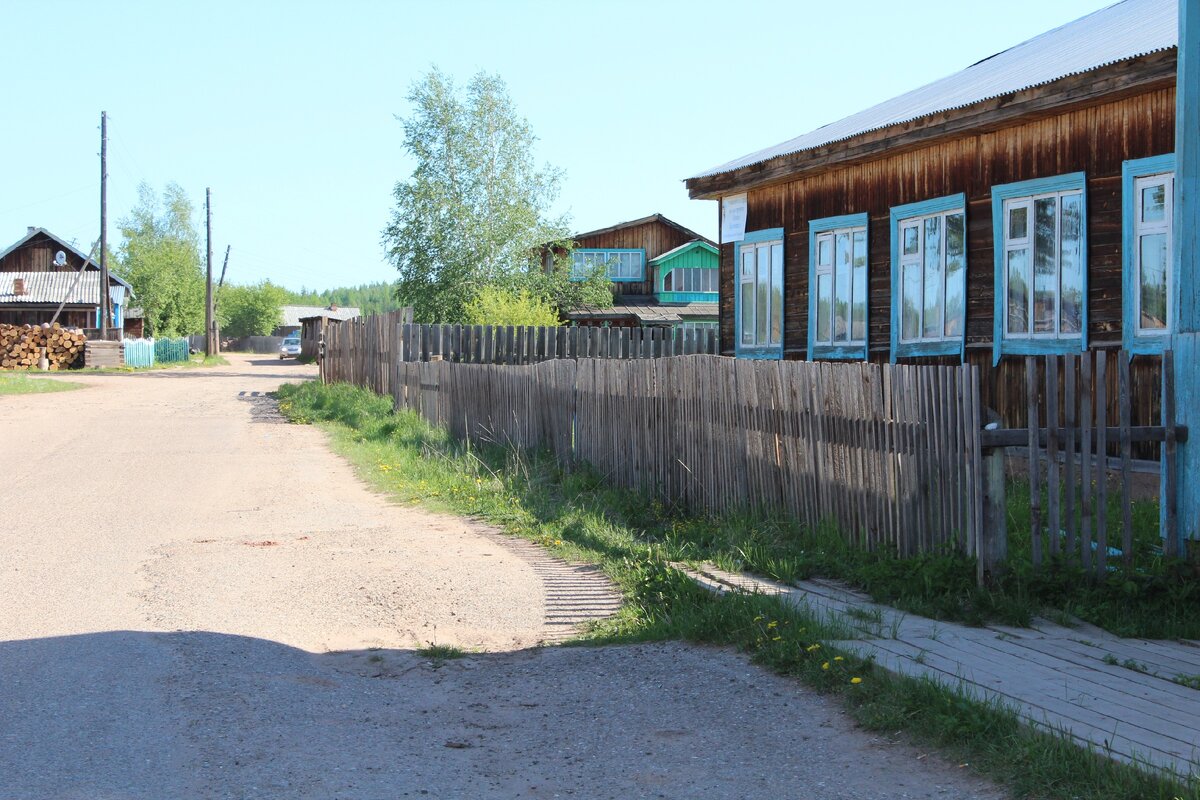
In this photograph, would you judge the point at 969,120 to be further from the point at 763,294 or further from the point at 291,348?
the point at 291,348

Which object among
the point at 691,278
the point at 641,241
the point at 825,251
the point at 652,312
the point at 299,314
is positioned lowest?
the point at 825,251

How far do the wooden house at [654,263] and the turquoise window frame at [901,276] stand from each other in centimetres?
3401

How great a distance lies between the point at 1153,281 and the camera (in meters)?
10.0

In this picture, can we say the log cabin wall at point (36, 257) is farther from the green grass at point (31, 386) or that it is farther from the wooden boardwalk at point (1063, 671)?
the wooden boardwalk at point (1063, 671)

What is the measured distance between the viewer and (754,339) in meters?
17.0

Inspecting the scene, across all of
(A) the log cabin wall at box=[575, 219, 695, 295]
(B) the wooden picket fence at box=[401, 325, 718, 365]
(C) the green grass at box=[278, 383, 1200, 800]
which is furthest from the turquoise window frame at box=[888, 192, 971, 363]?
(A) the log cabin wall at box=[575, 219, 695, 295]

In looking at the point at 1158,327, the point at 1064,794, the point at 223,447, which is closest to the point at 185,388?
the point at 223,447

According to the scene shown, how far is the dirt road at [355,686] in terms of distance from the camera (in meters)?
4.21

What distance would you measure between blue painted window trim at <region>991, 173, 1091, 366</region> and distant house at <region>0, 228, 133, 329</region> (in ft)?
168

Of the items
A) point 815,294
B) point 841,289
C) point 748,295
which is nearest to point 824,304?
point 815,294

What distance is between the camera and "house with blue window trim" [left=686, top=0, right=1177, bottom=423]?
10.1 metres

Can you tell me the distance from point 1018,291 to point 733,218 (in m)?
5.91

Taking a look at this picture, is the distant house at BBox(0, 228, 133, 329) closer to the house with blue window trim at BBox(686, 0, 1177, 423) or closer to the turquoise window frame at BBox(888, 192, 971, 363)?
the house with blue window trim at BBox(686, 0, 1177, 423)

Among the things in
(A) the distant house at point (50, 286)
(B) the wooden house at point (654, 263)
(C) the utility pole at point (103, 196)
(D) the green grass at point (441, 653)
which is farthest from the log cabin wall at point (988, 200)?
(A) the distant house at point (50, 286)
